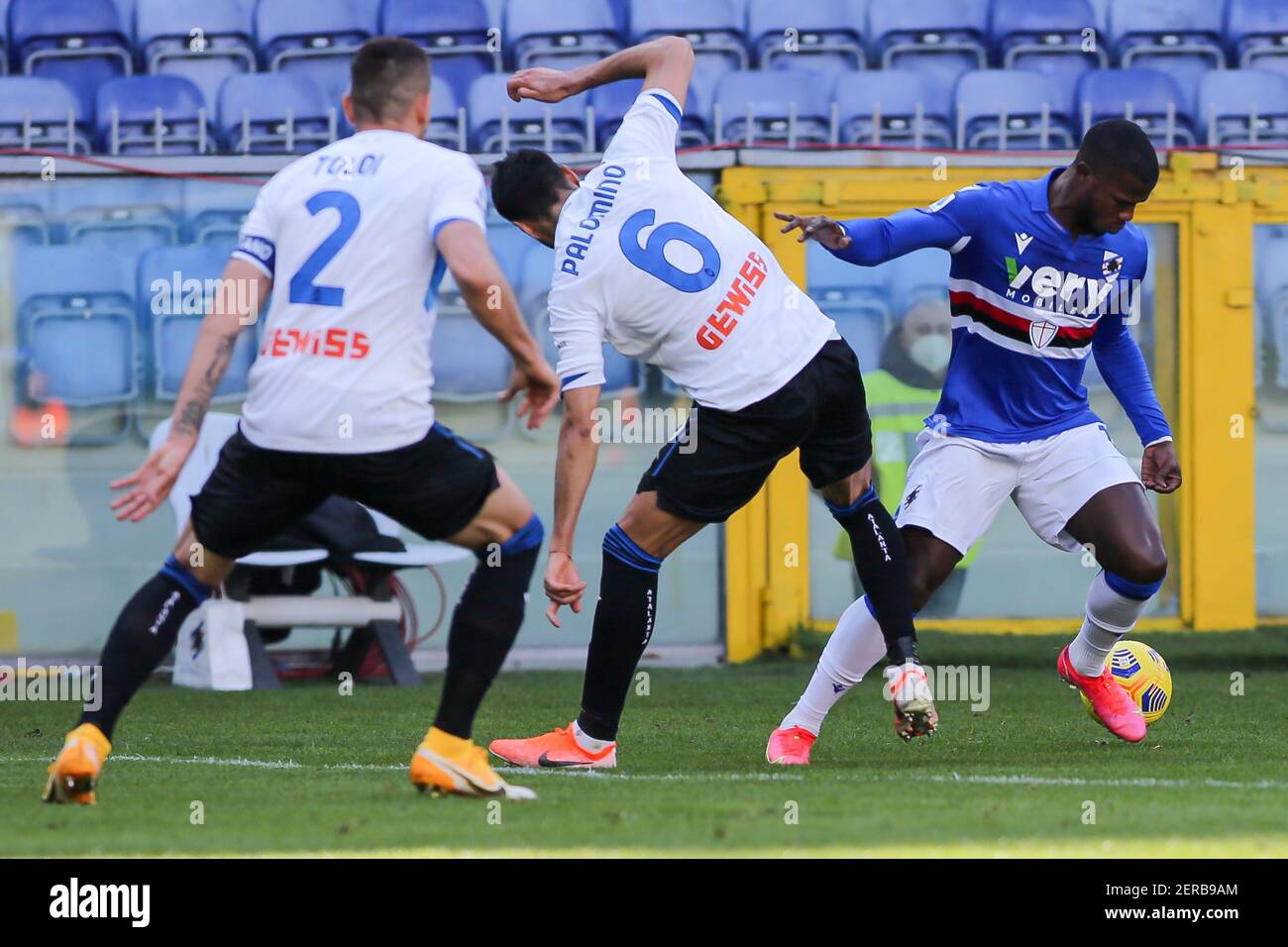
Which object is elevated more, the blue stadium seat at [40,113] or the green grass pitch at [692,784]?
the blue stadium seat at [40,113]

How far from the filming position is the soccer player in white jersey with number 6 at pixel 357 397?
4.32 m

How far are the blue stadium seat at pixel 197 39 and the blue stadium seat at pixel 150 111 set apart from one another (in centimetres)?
53

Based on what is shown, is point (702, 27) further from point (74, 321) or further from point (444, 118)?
point (74, 321)

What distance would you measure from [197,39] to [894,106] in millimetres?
4406

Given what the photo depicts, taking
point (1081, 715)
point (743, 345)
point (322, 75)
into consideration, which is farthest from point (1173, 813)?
point (322, 75)

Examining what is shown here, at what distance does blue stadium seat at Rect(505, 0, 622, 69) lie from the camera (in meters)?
11.9

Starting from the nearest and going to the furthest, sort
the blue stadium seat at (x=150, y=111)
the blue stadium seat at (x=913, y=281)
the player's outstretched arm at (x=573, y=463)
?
the player's outstretched arm at (x=573, y=463) < the blue stadium seat at (x=913, y=281) < the blue stadium seat at (x=150, y=111)

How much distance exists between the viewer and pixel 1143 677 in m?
6.39

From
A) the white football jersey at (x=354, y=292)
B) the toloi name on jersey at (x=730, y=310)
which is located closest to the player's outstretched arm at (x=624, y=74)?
the toloi name on jersey at (x=730, y=310)

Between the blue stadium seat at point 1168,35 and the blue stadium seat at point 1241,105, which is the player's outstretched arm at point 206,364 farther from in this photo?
the blue stadium seat at point 1168,35

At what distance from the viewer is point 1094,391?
10656 millimetres

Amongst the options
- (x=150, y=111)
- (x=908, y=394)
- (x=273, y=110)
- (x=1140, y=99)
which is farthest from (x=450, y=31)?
(x=1140, y=99)

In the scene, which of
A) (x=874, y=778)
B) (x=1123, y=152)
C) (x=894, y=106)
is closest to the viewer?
(x=874, y=778)

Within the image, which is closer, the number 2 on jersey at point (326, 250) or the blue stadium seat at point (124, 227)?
the number 2 on jersey at point (326, 250)
